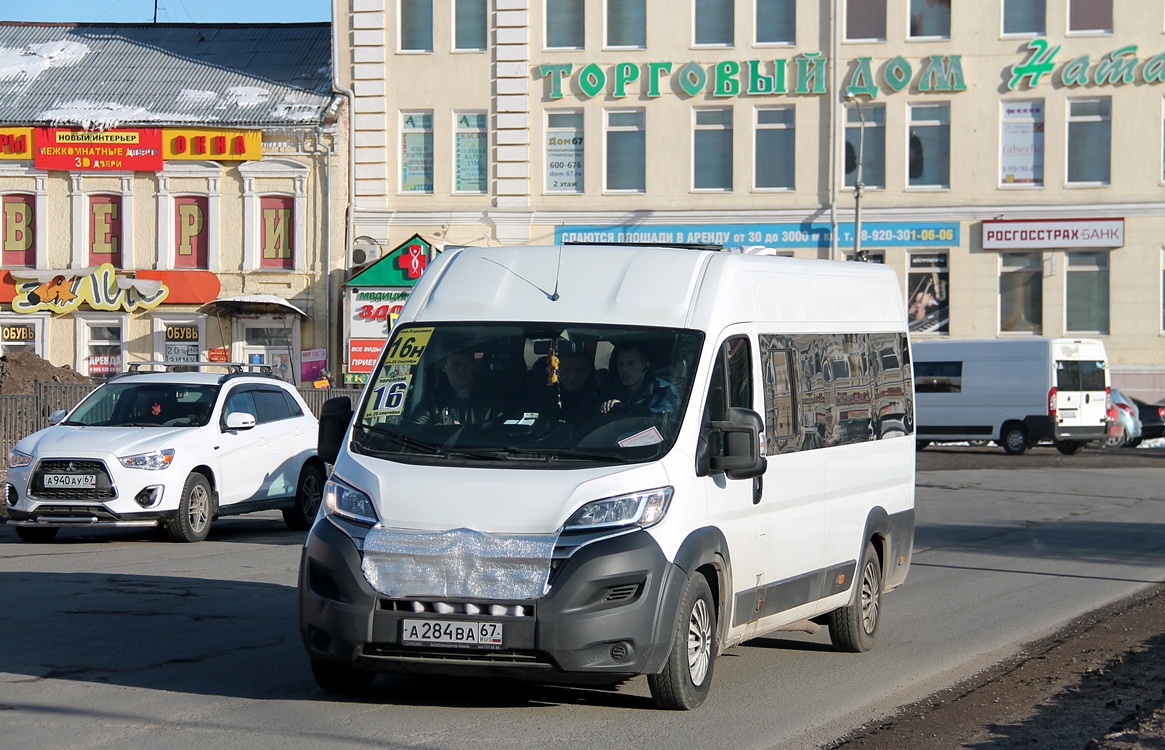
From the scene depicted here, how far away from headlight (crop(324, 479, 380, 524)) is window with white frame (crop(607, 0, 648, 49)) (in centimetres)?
3444

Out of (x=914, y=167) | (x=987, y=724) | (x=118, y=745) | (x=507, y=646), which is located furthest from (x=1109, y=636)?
(x=914, y=167)

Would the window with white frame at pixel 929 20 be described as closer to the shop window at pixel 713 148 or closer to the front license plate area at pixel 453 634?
the shop window at pixel 713 148

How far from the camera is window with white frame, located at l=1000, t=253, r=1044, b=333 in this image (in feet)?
133

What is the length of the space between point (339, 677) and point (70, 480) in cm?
861

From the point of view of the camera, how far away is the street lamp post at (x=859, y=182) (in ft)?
125

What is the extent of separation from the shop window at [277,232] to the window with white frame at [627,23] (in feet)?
30.8

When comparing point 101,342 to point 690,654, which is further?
point 101,342

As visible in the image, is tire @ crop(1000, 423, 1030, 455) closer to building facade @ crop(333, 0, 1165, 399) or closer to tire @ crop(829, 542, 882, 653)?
building facade @ crop(333, 0, 1165, 399)

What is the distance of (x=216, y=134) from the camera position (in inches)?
1559

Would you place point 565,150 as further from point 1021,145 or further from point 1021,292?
point 1021,292

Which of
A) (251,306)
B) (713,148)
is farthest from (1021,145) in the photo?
(251,306)

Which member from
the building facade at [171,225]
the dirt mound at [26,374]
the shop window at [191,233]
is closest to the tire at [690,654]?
the dirt mound at [26,374]

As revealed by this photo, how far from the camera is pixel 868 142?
40500 mm

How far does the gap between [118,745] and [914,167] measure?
3589 cm
